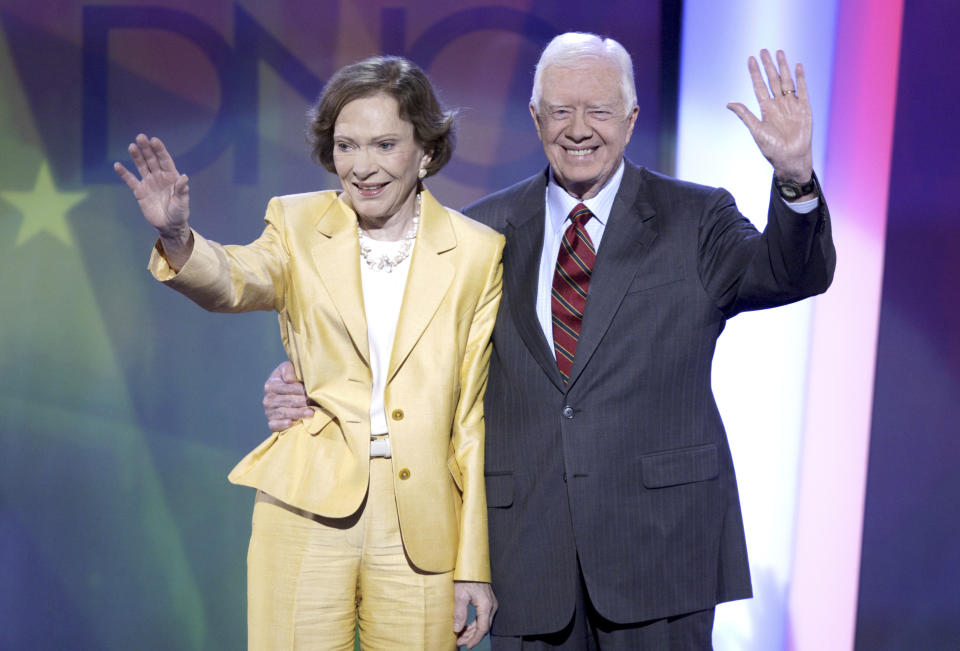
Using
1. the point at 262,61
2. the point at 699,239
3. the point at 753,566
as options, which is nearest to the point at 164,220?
the point at 699,239

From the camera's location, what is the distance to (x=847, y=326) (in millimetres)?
2637

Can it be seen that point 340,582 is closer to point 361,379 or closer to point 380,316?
point 361,379

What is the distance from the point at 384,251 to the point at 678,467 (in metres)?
0.73

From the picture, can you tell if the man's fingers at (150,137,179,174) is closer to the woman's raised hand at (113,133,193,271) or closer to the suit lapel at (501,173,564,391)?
the woman's raised hand at (113,133,193,271)

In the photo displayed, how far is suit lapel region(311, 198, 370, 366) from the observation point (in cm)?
181

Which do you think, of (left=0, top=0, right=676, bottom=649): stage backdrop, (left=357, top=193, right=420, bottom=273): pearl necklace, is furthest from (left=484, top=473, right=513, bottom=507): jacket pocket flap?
(left=0, top=0, right=676, bottom=649): stage backdrop

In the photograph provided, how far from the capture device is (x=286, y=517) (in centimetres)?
181

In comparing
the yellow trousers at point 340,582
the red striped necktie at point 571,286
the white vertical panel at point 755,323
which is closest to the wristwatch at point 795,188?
the red striped necktie at point 571,286

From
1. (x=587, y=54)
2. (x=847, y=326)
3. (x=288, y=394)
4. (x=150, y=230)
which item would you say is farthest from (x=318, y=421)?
(x=150, y=230)

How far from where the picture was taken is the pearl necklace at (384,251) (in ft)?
6.25

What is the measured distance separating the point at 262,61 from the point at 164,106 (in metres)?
0.40

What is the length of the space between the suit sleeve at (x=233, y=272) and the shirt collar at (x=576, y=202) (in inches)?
23.4

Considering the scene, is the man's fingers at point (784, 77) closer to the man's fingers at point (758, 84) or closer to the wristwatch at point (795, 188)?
the man's fingers at point (758, 84)

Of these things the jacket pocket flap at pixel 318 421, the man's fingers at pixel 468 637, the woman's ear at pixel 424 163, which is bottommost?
the man's fingers at pixel 468 637
